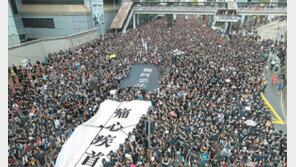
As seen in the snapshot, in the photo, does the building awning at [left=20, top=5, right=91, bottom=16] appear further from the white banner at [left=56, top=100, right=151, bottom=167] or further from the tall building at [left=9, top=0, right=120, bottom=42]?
the white banner at [left=56, top=100, right=151, bottom=167]

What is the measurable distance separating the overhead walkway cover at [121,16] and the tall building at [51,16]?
4.87 metres

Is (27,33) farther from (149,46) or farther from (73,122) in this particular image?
(73,122)

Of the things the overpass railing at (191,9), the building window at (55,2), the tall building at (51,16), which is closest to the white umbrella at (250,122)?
the tall building at (51,16)

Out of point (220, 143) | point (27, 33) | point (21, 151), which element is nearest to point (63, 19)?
point (27, 33)

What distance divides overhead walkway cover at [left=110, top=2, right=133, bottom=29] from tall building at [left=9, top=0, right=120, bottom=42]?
16.0 ft

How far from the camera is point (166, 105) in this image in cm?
1412

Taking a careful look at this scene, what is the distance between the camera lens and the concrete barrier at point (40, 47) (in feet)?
67.9

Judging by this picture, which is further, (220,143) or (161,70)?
(161,70)

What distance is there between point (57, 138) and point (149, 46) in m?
18.3

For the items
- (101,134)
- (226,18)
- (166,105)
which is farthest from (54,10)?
(226,18)

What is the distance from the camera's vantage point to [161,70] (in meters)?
20.3

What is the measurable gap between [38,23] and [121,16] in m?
15.2

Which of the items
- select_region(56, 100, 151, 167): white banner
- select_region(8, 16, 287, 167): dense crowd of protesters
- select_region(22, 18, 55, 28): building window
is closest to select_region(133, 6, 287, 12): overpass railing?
select_region(8, 16, 287, 167): dense crowd of protesters

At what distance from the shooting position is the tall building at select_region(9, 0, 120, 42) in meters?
31.5
